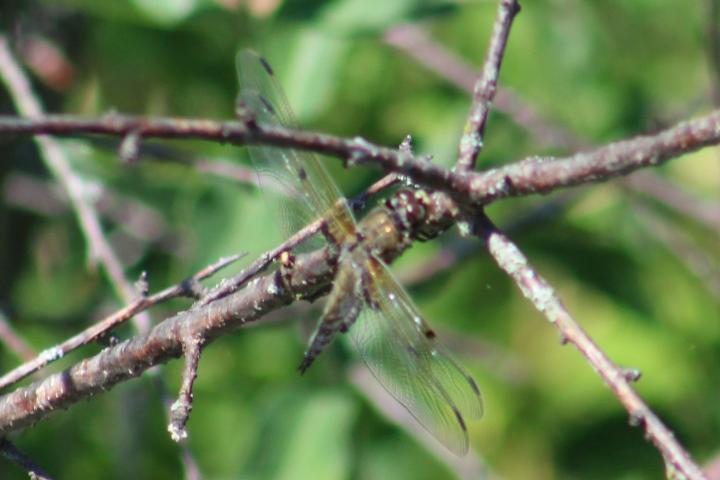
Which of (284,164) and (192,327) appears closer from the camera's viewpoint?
(192,327)

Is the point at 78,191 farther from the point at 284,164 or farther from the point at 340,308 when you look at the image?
the point at 340,308

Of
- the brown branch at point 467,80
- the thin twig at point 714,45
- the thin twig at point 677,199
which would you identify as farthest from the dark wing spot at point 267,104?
the thin twig at point 677,199

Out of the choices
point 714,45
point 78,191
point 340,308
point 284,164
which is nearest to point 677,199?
point 714,45

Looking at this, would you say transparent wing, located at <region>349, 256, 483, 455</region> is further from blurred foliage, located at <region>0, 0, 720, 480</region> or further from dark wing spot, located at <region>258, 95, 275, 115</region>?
blurred foliage, located at <region>0, 0, 720, 480</region>

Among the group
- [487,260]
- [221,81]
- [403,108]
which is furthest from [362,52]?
[487,260]

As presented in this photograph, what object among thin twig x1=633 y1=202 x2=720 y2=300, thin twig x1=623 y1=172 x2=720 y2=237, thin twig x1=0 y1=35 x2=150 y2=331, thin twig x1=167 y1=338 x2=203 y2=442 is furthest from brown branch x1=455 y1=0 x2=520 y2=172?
thin twig x1=633 y1=202 x2=720 y2=300

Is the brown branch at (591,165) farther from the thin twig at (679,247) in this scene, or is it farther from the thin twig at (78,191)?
the thin twig at (679,247)
